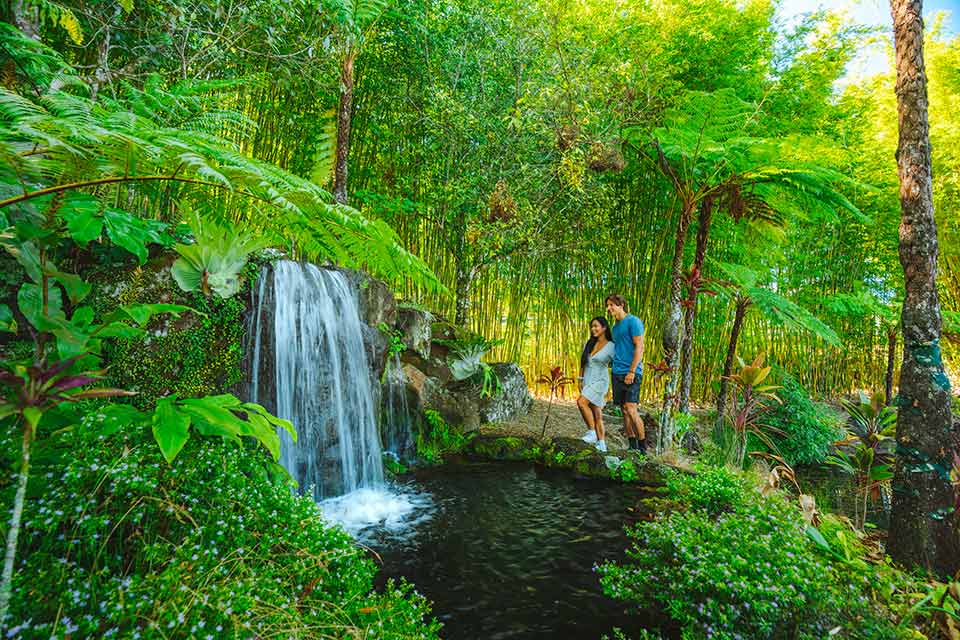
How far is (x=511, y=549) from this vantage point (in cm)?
258

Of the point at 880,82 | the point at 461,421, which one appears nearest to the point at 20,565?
the point at 461,421

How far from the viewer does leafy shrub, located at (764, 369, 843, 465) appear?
497 centimetres

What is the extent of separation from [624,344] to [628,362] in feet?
0.57

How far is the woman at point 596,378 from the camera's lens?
4.30 meters

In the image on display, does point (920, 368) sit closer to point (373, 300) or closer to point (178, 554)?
point (178, 554)

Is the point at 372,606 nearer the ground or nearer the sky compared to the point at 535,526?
nearer the sky

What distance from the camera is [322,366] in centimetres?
349

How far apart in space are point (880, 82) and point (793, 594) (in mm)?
8237

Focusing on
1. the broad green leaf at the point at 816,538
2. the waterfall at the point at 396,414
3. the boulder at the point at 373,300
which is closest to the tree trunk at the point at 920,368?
the broad green leaf at the point at 816,538

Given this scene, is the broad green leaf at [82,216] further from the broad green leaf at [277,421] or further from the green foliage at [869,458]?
the green foliage at [869,458]

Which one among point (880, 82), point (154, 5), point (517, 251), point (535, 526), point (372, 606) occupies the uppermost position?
point (880, 82)

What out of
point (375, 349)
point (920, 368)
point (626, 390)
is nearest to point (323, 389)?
point (375, 349)

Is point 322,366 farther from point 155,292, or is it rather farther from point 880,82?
point 880,82

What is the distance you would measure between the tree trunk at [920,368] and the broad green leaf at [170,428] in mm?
2919
